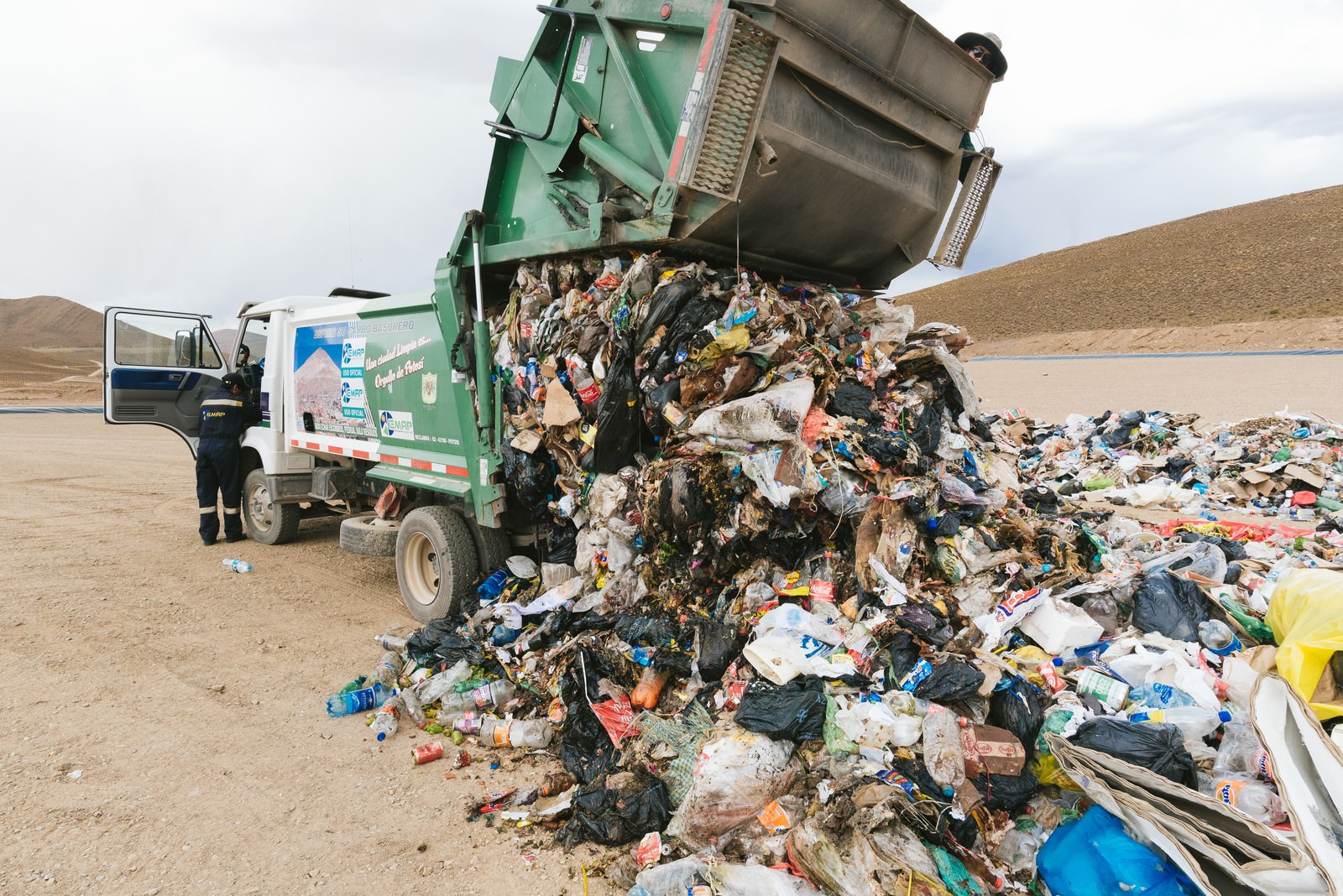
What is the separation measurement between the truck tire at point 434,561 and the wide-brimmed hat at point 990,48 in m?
3.83

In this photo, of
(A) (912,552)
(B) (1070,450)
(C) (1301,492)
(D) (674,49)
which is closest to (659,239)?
(D) (674,49)

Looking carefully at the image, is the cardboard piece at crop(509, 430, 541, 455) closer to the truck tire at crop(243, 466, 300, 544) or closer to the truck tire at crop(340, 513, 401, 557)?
the truck tire at crop(340, 513, 401, 557)

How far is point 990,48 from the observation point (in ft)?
12.4

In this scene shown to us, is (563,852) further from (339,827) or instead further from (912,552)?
(912,552)

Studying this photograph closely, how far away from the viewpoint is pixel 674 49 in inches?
126

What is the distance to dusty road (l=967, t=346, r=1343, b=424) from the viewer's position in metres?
12.2

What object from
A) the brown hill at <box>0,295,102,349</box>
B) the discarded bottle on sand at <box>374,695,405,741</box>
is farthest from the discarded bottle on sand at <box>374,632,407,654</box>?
the brown hill at <box>0,295,102,349</box>

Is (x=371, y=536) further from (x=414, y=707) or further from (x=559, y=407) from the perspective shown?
(x=559, y=407)

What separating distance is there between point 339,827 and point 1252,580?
3.95m

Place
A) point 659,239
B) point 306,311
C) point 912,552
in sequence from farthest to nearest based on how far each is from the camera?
point 306,311
point 659,239
point 912,552

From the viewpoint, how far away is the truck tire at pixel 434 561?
4.34 meters

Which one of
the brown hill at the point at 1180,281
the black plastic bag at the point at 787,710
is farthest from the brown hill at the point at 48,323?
the black plastic bag at the point at 787,710

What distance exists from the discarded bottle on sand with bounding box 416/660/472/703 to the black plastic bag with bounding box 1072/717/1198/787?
2.70m

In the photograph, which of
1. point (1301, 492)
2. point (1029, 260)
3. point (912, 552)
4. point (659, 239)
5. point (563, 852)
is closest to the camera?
point (563, 852)
